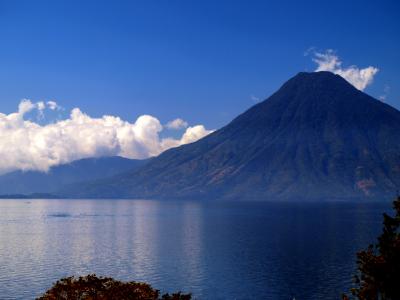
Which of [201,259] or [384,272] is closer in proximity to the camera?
[384,272]

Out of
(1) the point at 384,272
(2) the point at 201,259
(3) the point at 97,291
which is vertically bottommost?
(2) the point at 201,259

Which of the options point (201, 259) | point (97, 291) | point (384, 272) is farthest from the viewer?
point (201, 259)

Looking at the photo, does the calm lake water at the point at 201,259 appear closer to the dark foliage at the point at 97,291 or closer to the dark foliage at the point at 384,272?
the dark foliage at the point at 384,272

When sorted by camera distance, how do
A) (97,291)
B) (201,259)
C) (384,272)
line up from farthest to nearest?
(201,259) → (384,272) → (97,291)

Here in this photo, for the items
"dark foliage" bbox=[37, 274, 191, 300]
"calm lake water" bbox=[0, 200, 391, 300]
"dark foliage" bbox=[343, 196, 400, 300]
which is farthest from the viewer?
"calm lake water" bbox=[0, 200, 391, 300]

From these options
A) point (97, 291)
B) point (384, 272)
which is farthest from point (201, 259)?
point (97, 291)

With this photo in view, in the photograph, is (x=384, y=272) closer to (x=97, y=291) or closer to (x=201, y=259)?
(x=97, y=291)

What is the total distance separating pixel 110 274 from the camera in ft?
311

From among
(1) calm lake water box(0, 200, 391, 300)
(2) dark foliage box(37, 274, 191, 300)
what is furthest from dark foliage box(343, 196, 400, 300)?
(1) calm lake water box(0, 200, 391, 300)

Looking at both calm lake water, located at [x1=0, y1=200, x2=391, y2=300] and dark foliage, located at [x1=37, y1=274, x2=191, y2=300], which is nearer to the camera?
dark foliage, located at [x1=37, y1=274, x2=191, y2=300]

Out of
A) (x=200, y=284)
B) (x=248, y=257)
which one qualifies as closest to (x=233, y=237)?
(x=248, y=257)

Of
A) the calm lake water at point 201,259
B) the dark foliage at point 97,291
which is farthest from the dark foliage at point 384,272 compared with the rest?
the calm lake water at point 201,259

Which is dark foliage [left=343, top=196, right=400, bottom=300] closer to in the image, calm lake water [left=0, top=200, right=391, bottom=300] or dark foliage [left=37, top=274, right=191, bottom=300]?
dark foliage [left=37, top=274, right=191, bottom=300]

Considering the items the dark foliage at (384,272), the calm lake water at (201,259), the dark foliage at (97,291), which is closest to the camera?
the dark foliage at (97,291)
